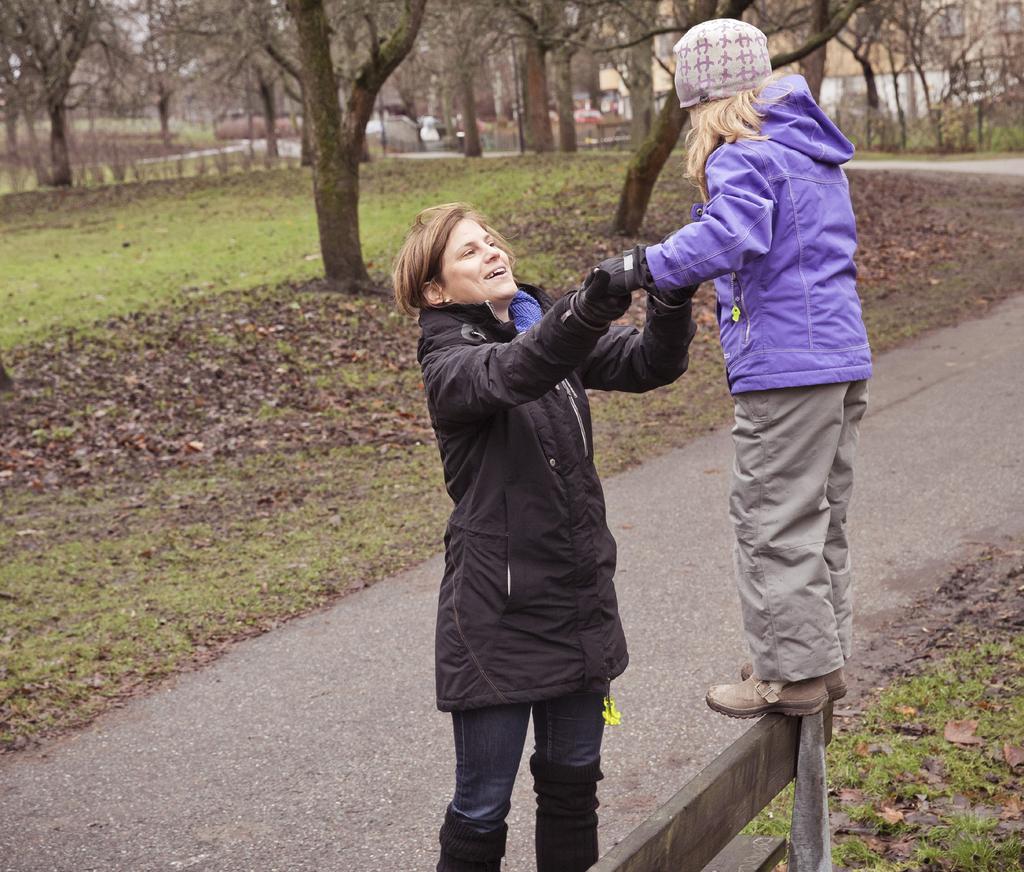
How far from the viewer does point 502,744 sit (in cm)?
291

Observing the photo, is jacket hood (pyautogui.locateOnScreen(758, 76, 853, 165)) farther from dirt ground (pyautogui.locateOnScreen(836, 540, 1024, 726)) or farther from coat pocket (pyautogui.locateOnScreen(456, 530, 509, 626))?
dirt ground (pyautogui.locateOnScreen(836, 540, 1024, 726))

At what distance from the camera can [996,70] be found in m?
40.4

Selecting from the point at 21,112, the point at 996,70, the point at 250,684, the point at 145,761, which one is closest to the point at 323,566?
the point at 250,684

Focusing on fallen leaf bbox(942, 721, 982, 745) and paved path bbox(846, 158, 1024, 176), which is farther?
paved path bbox(846, 158, 1024, 176)

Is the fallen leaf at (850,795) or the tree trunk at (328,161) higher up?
the tree trunk at (328,161)

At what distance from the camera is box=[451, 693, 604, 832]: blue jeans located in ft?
9.52

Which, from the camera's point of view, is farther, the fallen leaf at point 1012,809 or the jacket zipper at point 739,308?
the fallen leaf at point 1012,809

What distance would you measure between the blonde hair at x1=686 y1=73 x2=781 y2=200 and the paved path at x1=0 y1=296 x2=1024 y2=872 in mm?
2446

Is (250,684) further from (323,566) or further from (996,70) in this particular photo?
(996,70)

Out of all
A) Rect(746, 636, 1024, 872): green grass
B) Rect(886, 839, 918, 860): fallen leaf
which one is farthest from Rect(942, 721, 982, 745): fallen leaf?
Rect(886, 839, 918, 860): fallen leaf

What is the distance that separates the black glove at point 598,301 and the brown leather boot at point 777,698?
100cm

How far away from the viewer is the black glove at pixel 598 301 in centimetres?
248

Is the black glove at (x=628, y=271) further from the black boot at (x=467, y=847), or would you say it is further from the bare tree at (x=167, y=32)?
the bare tree at (x=167, y=32)

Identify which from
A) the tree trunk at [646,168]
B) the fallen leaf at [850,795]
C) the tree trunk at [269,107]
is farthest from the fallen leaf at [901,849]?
the tree trunk at [269,107]
